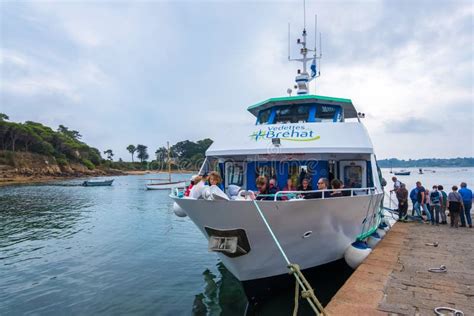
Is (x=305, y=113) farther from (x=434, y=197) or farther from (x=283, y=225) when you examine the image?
(x=434, y=197)

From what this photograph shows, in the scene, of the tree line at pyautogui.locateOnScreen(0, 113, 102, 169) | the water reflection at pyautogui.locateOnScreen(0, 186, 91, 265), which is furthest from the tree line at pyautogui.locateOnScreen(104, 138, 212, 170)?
the water reflection at pyautogui.locateOnScreen(0, 186, 91, 265)

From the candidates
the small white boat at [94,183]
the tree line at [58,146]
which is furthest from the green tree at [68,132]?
the small white boat at [94,183]

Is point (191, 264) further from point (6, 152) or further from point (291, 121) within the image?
point (6, 152)

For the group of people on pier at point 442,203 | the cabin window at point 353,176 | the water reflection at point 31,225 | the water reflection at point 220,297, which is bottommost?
the water reflection at point 220,297

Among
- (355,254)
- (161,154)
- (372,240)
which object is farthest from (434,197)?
(161,154)

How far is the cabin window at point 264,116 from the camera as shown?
11.1 meters

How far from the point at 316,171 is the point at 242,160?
2.11 m

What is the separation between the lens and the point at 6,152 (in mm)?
69250

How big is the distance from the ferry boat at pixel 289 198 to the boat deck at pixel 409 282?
115cm

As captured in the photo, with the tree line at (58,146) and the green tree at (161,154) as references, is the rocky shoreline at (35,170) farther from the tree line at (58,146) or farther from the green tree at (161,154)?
the green tree at (161,154)

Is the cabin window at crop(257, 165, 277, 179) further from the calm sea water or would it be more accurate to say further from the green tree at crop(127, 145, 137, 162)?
the green tree at crop(127, 145, 137, 162)

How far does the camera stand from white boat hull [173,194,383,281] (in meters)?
6.30

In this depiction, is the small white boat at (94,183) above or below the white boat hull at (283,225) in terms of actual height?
below

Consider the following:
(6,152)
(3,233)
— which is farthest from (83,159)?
(3,233)
